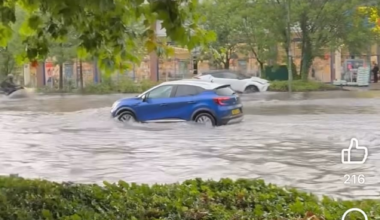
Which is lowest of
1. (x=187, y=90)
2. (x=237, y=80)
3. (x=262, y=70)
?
(x=187, y=90)

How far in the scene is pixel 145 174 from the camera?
5.79m

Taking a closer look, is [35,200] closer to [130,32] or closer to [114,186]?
[114,186]

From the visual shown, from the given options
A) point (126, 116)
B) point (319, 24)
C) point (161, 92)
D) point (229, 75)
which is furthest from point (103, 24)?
point (319, 24)

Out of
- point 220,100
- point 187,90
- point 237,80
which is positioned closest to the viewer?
point 220,100

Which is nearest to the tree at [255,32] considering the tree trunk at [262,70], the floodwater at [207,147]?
the tree trunk at [262,70]

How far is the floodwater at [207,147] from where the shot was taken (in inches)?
216

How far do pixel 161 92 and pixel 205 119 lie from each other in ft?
3.05

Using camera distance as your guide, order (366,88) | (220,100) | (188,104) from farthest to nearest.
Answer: (366,88) < (188,104) < (220,100)

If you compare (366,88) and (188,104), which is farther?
(366,88)

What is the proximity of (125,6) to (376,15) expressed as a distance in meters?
9.53

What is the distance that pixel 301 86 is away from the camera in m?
16.0

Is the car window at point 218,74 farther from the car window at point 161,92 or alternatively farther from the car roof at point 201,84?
the car window at point 161,92

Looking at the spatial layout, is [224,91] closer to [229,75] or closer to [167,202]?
[229,75]

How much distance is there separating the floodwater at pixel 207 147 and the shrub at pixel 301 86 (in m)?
2.58
